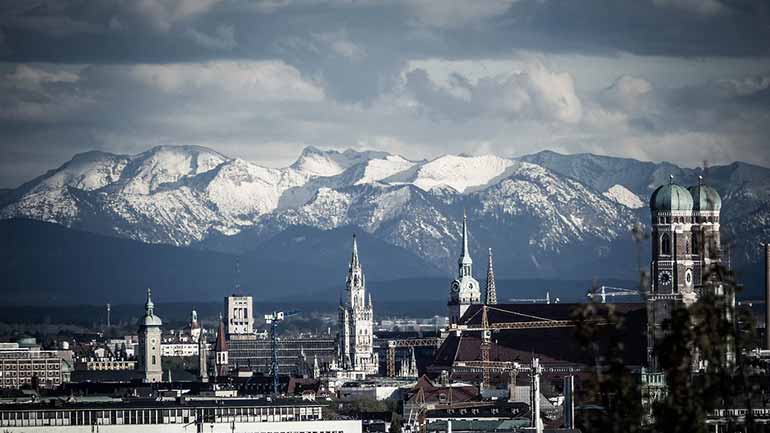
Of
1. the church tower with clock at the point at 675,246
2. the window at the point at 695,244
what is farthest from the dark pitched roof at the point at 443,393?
the window at the point at 695,244

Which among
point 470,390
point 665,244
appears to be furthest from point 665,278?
point 470,390

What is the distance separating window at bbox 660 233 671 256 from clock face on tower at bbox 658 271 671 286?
1.67 metres

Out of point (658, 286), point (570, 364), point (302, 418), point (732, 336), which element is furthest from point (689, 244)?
point (732, 336)

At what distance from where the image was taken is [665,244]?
562ft

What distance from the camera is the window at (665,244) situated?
561ft

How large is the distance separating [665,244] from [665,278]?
313 centimetres

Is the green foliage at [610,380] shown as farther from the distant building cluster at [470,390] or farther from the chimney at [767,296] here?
the chimney at [767,296]

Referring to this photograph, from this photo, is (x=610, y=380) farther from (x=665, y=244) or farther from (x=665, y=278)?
(x=665, y=244)

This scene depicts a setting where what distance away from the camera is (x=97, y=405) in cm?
12194

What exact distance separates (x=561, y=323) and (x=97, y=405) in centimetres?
8144

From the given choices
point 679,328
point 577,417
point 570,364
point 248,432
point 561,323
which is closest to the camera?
point 679,328

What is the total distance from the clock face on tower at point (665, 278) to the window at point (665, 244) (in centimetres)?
167

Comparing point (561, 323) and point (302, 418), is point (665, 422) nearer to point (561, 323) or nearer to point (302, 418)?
point (302, 418)

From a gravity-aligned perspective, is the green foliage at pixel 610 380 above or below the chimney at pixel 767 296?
below
